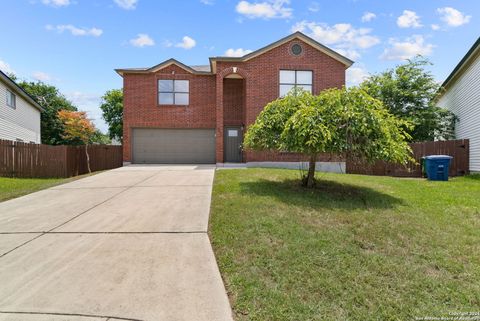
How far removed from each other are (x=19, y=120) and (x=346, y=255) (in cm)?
Result: 2357

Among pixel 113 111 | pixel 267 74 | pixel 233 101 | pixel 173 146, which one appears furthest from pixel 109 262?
pixel 113 111

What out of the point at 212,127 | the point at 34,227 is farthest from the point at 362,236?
the point at 212,127

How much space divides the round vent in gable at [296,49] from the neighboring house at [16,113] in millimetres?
16432

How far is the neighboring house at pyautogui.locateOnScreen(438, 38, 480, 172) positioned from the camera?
1348 centimetres

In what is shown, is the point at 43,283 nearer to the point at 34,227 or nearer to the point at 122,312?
the point at 122,312

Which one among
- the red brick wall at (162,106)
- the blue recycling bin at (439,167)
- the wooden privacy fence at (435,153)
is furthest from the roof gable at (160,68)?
the blue recycling bin at (439,167)

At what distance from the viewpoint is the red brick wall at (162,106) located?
17.0m

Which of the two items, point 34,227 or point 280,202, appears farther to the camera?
point 280,202

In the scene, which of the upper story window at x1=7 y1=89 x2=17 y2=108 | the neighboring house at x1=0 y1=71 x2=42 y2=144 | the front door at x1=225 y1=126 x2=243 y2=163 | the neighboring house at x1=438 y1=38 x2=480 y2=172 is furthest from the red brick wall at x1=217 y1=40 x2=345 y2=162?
the upper story window at x1=7 y1=89 x2=17 y2=108

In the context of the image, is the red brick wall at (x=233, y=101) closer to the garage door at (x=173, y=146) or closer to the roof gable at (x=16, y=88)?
the garage door at (x=173, y=146)

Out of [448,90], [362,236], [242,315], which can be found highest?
[448,90]

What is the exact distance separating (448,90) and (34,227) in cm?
2179

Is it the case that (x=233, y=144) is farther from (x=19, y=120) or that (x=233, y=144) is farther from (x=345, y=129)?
(x=19, y=120)

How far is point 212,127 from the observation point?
57.2 ft
